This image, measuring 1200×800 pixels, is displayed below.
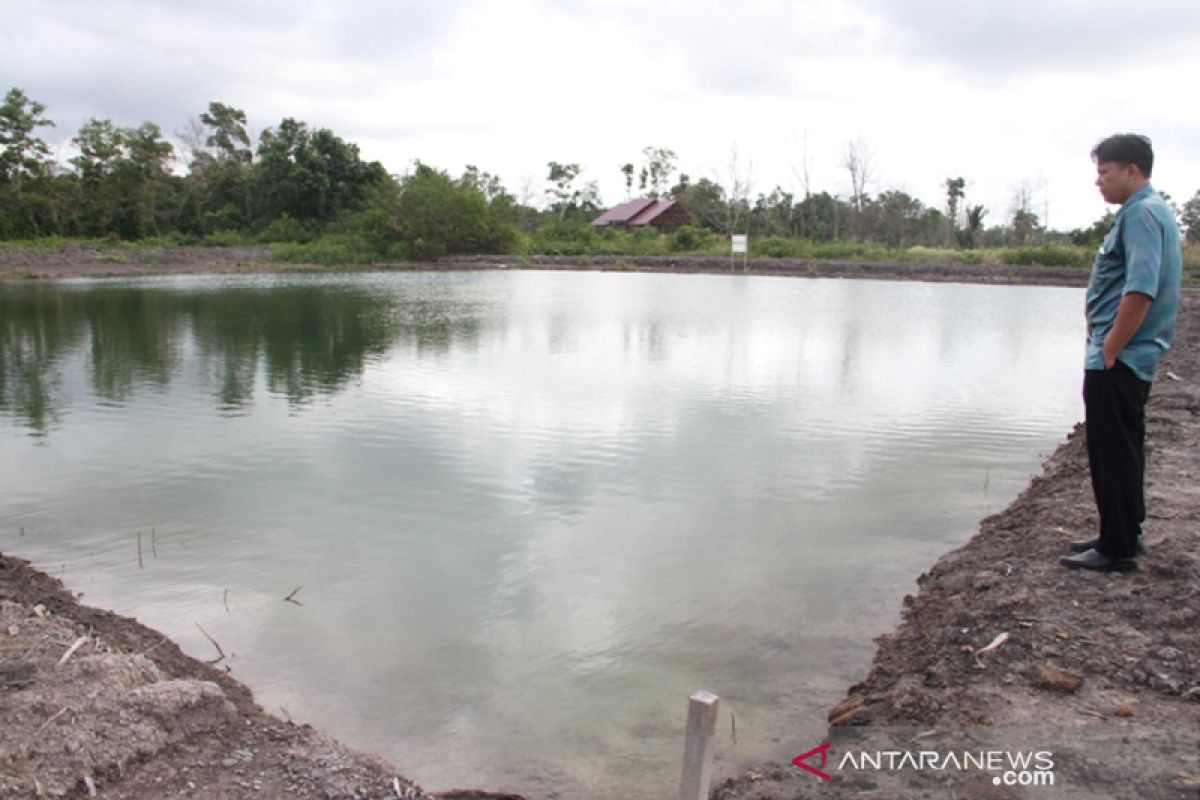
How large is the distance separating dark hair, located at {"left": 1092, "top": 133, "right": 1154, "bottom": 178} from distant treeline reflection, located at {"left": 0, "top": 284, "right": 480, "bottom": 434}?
7.78m

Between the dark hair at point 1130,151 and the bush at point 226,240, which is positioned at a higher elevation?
the bush at point 226,240

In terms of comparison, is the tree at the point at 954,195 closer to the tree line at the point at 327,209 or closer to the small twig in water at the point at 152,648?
the tree line at the point at 327,209

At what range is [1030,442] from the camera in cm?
762

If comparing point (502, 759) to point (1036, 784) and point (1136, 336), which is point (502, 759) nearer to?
point (1036, 784)

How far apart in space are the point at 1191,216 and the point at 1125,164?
4311 cm

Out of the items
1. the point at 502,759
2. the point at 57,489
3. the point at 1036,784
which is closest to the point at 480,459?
the point at 57,489

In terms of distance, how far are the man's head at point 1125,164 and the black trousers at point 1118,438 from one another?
68 cm

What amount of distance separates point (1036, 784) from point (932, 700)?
56cm

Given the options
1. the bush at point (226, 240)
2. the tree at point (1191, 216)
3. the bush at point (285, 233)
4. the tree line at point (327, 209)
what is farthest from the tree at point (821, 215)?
the bush at point (226, 240)

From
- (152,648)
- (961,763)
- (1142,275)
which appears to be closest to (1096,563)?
(1142,275)

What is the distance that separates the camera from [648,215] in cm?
5372

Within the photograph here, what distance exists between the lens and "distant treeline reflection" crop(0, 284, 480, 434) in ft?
32.9

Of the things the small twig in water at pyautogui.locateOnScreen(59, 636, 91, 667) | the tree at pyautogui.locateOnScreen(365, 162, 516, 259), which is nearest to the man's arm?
the small twig in water at pyautogui.locateOnScreen(59, 636, 91, 667)

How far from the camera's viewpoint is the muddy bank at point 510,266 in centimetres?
3138
